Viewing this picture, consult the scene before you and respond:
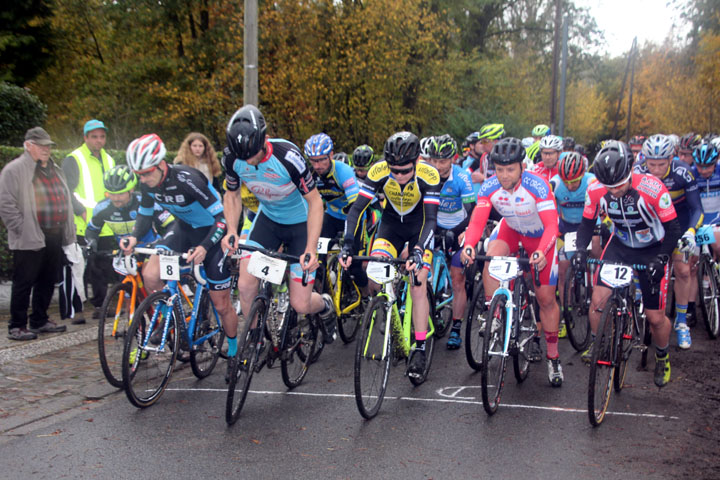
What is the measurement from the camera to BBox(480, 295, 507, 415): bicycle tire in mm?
5215

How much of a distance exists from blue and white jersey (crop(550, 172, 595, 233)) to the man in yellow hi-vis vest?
551 cm

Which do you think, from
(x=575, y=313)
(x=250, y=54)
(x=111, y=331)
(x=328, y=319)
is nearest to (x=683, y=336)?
(x=575, y=313)

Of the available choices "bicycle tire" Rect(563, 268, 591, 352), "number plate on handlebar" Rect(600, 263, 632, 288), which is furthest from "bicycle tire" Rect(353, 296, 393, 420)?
"bicycle tire" Rect(563, 268, 591, 352)

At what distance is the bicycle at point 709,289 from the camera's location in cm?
823

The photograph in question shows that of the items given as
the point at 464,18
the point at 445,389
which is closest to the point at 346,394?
→ the point at 445,389

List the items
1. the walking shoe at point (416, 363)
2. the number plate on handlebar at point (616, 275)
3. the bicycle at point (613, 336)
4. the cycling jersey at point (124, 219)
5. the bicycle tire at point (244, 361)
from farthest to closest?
the cycling jersey at point (124, 219), the walking shoe at point (416, 363), the number plate on handlebar at point (616, 275), the bicycle at point (613, 336), the bicycle tire at point (244, 361)

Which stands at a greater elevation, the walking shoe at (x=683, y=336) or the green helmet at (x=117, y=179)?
the green helmet at (x=117, y=179)

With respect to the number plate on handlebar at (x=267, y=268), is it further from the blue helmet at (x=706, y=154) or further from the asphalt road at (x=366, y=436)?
the blue helmet at (x=706, y=154)

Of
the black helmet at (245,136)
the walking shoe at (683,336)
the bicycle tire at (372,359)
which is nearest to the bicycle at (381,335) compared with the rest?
the bicycle tire at (372,359)

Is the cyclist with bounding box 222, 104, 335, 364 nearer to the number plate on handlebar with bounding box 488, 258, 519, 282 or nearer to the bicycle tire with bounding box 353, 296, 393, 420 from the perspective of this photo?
the bicycle tire with bounding box 353, 296, 393, 420

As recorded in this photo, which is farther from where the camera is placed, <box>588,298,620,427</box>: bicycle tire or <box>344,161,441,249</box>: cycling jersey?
<box>344,161,441,249</box>: cycling jersey

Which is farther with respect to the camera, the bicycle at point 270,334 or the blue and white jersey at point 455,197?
the blue and white jersey at point 455,197

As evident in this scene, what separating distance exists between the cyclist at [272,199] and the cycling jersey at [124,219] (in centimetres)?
103

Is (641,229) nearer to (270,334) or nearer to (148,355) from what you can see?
(270,334)
